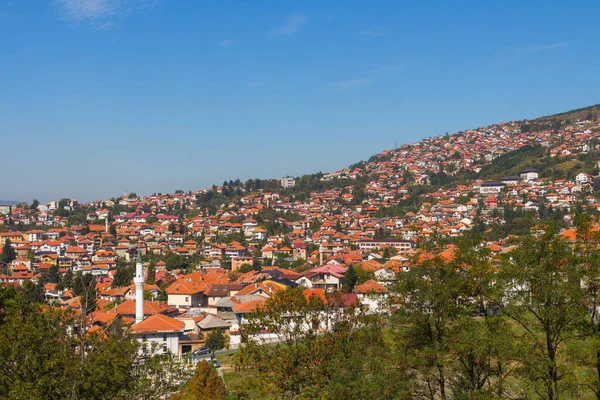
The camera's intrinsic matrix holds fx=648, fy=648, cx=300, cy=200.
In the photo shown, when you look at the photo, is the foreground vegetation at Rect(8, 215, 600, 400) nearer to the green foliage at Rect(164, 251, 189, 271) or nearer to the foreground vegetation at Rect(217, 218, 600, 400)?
the foreground vegetation at Rect(217, 218, 600, 400)

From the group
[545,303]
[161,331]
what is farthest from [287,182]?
[545,303]

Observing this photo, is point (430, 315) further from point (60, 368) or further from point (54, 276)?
point (54, 276)

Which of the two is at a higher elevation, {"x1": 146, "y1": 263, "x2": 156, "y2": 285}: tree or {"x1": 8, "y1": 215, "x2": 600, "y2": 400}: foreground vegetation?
{"x1": 8, "y1": 215, "x2": 600, "y2": 400}: foreground vegetation

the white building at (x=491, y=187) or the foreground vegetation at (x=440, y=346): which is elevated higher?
the white building at (x=491, y=187)

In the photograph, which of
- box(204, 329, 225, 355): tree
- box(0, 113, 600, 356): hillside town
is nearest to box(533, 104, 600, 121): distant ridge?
box(0, 113, 600, 356): hillside town

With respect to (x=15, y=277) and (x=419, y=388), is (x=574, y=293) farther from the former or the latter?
(x=15, y=277)

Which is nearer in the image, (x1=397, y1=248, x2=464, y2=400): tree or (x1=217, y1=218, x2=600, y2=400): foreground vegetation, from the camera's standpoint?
(x1=217, y1=218, x2=600, y2=400): foreground vegetation

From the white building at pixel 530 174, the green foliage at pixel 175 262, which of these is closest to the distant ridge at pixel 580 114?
the white building at pixel 530 174

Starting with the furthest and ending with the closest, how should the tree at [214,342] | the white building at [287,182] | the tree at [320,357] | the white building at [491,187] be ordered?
the white building at [287,182], the white building at [491,187], the tree at [214,342], the tree at [320,357]

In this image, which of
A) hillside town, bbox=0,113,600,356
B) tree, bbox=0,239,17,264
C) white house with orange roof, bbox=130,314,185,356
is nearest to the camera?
white house with orange roof, bbox=130,314,185,356

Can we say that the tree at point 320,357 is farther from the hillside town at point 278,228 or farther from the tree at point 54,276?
the tree at point 54,276
